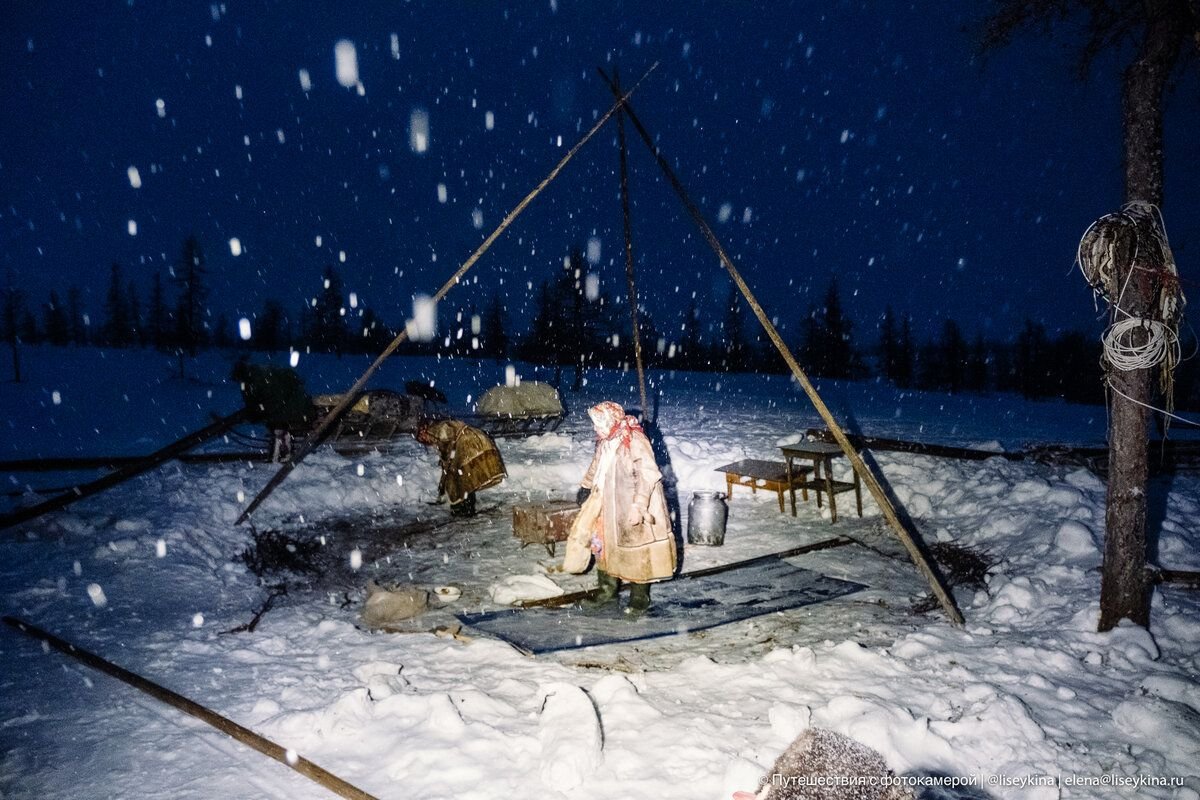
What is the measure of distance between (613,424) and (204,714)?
3.92m

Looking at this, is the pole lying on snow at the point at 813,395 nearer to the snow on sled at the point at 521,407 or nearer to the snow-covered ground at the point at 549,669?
the snow-covered ground at the point at 549,669

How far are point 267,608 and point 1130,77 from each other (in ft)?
31.7

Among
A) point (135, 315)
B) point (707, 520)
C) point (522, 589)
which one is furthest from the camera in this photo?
point (135, 315)

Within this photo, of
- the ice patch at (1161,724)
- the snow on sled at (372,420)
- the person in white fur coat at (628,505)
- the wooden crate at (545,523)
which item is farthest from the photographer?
the snow on sled at (372,420)

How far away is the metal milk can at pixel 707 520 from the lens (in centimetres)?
887

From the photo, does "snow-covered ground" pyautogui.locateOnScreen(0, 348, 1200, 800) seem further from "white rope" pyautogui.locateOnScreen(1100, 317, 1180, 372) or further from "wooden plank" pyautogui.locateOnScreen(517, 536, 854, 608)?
"white rope" pyautogui.locateOnScreen(1100, 317, 1180, 372)

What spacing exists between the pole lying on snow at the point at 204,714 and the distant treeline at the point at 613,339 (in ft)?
110

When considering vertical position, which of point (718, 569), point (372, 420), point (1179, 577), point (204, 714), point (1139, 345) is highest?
point (1139, 345)

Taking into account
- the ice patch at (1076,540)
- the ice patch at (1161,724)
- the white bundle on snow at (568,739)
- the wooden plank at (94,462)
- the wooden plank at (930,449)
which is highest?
the wooden plank at (94,462)

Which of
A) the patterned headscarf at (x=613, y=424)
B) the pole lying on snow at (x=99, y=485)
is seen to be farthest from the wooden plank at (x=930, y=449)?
the pole lying on snow at (x=99, y=485)

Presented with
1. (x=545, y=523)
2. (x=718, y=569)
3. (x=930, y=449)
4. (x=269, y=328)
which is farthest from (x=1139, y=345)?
(x=269, y=328)

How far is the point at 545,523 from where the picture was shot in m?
8.33

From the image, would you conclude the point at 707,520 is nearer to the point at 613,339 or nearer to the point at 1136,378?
the point at 1136,378

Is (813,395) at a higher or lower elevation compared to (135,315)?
lower
